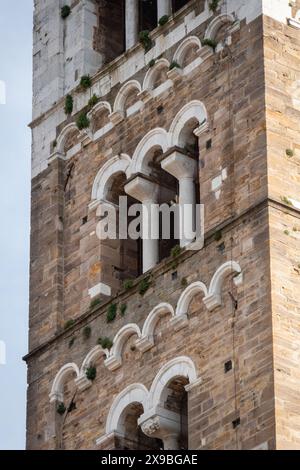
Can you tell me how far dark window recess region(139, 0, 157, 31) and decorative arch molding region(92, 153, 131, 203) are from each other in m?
2.84

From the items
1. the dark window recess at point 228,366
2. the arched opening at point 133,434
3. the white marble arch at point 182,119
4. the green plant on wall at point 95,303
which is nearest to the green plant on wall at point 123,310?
the green plant on wall at point 95,303

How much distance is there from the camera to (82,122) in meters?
47.0

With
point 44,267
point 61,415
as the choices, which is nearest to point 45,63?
point 44,267

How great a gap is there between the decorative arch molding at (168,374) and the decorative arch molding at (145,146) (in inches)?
157

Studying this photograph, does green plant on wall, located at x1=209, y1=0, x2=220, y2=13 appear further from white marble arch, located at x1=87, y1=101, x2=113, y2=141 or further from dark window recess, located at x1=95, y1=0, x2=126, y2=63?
dark window recess, located at x1=95, y1=0, x2=126, y2=63

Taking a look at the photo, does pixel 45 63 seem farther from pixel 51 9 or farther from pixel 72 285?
pixel 72 285

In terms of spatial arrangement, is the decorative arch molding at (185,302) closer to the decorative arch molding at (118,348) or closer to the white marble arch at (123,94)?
the decorative arch molding at (118,348)

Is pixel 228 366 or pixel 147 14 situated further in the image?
pixel 147 14

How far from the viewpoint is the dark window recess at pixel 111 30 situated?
48.6 m

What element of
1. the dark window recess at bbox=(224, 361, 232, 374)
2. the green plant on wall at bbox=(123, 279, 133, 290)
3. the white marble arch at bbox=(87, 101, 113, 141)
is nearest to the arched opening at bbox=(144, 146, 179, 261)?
the green plant on wall at bbox=(123, 279, 133, 290)

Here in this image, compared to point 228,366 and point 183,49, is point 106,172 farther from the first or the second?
point 228,366

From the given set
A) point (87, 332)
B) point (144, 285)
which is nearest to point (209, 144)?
point (144, 285)

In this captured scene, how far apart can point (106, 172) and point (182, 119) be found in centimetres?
196

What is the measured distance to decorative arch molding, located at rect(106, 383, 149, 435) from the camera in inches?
1693
